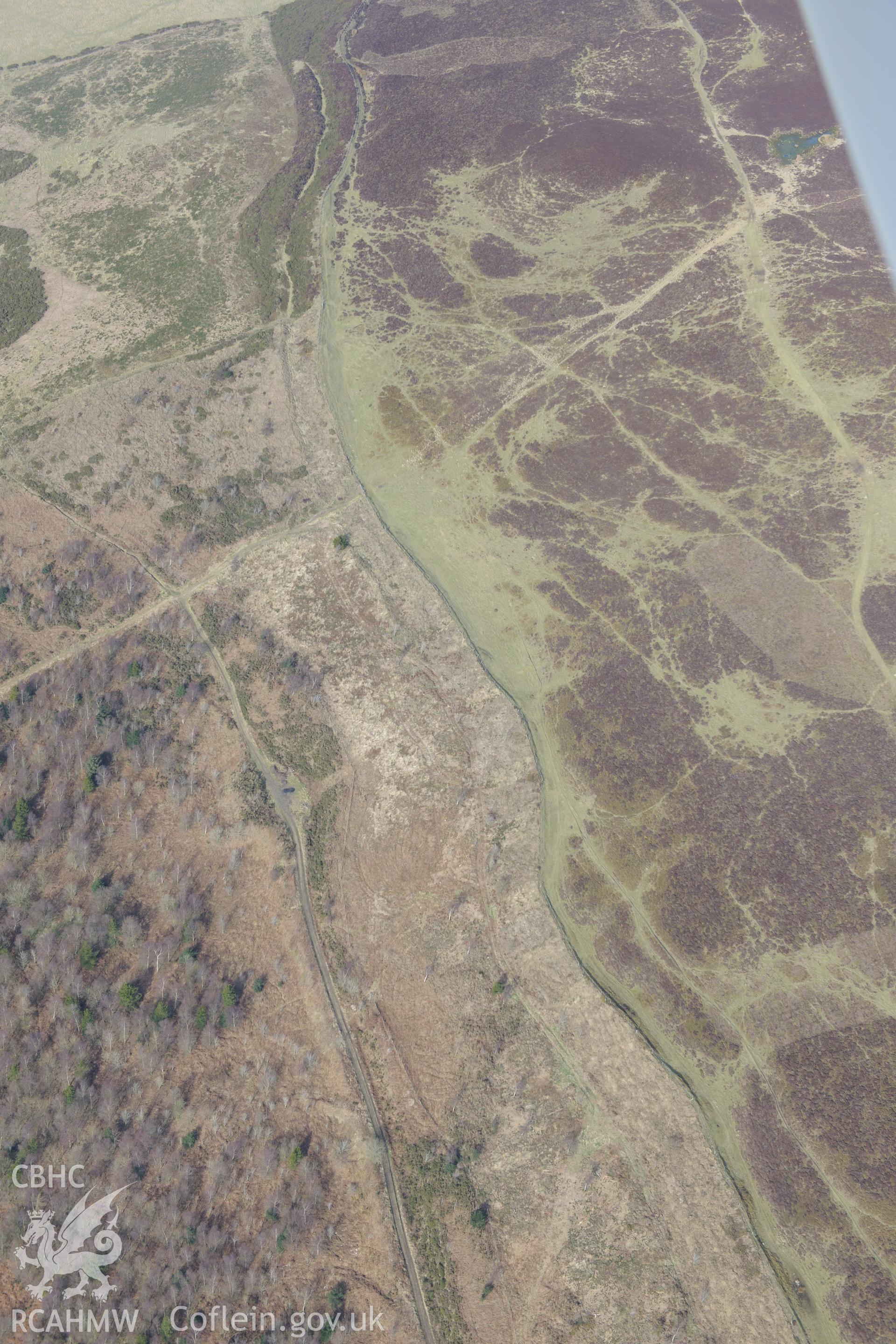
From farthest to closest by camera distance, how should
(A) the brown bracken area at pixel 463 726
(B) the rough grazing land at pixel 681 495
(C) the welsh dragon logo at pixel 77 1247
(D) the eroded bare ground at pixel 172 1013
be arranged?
(B) the rough grazing land at pixel 681 495, (A) the brown bracken area at pixel 463 726, (D) the eroded bare ground at pixel 172 1013, (C) the welsh dragon logo at pixel 77 1247

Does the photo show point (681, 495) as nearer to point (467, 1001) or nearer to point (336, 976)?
point (467, 1001)

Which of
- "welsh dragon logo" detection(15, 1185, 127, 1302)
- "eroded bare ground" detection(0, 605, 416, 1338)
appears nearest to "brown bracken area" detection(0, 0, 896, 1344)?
"eroded bare ground" detection(0, 605, 416, 1338)

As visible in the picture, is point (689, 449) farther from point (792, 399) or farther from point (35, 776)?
point (35, 776)

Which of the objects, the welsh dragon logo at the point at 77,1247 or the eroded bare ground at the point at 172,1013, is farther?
the eroded bare ground at the point at 172,1013

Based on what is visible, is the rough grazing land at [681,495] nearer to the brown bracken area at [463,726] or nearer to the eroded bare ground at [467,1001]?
the brown bracken area at [463,726]

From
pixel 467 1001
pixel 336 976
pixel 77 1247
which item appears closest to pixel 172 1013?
pixel 336 976

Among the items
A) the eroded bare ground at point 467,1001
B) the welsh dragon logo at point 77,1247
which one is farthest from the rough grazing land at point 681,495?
the welsh dragon logo at point 77,1247
